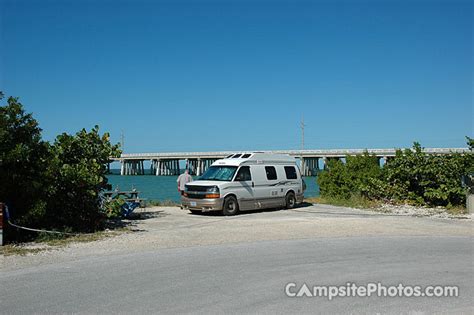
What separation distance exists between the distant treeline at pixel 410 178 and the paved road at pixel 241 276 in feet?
30.8

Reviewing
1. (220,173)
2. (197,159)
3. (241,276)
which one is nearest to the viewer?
(241,276)

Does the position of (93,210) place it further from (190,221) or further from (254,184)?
(254,184)

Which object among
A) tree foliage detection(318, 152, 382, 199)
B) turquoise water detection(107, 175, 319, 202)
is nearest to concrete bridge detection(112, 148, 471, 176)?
turquoise water detection(107, 175, 319, 202)

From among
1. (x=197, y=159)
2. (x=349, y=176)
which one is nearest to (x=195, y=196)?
(x=349, y=176)

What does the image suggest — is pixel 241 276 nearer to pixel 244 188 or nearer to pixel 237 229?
pixel 237 229

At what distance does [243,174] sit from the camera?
61.6 ft

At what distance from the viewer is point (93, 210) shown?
45.5ft

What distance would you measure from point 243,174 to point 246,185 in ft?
1.47

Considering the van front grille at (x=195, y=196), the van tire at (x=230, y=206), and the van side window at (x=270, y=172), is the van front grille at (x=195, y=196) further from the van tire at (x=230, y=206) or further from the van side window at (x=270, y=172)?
the van side window at (x=270, y=172)

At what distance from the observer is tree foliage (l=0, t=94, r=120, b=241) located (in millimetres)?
11891

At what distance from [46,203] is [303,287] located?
7653 millimetres

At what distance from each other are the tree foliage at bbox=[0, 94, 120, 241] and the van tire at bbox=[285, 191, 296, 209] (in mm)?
8530

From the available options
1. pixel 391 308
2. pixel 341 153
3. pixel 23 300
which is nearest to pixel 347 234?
pixel 391 308

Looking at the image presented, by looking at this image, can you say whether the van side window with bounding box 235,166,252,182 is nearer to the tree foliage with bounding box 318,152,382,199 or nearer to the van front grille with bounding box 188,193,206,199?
the van front grille with bounding box 188,193,206,199
